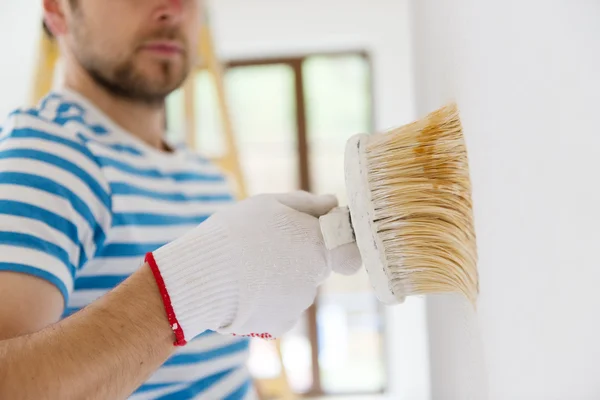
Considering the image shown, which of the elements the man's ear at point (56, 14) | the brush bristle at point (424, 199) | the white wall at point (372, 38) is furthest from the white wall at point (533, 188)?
the white wall at point (372, 38)

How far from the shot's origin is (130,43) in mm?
824

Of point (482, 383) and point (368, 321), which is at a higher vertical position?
point (482, 383)

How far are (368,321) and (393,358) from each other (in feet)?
0.77

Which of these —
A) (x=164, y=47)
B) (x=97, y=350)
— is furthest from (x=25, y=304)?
(x=164, y=47)

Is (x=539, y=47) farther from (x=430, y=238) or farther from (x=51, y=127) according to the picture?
(x=51, y=127)

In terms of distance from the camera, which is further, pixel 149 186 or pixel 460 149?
pixel 149 186

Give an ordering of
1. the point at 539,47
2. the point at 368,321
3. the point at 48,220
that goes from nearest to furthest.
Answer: the point at 539,47 < the point at 48,220 < the point at 368,321

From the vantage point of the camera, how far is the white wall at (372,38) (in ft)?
8.96

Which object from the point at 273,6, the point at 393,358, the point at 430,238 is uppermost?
the point at 273,6

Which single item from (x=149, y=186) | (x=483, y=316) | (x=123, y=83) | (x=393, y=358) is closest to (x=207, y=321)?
(x=483, y=316)

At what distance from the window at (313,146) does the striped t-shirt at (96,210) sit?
6.66 feet

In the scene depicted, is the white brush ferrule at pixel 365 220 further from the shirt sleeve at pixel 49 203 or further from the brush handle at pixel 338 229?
the shirt sleeve at pixel 49 203

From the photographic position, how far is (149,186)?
2.68ft

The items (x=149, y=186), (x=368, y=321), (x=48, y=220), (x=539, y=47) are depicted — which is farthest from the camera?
(x=368, y=321)
